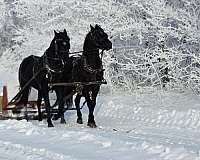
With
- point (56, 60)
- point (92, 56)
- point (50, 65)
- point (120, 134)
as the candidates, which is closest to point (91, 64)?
point (92, 56)

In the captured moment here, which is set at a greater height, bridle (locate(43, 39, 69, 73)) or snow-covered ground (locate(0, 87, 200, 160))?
bridle (locate(43, 39, 69, 73))

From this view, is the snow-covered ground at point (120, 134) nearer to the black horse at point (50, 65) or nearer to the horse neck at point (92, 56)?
the black horse at point (50, 65)

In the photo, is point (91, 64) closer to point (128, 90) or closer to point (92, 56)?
point (92, 56)

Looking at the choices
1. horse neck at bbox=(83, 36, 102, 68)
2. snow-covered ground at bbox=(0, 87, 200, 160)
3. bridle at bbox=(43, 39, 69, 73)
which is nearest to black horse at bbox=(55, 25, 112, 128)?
horse neck at bbox=(83, 36, 102, 68)

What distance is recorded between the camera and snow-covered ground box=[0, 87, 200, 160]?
853cm

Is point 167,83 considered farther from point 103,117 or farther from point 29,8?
point 29,8

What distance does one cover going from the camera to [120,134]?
35.5ft

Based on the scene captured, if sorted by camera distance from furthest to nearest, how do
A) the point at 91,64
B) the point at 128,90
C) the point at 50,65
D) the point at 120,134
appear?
the point at 128,90
the point at 50,65
the point at 91,64
the point at 120,134

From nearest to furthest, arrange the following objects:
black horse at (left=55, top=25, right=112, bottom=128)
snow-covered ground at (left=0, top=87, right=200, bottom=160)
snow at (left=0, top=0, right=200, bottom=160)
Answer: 1. snow-covered ground at (left=0, top=87, right=200, bottom=160)
2. snow at (left=0, top=0, right=200, bottom=160)
3. black horse at (left=55, top=25, right=112, bottom=128)

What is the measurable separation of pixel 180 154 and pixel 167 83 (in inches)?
392

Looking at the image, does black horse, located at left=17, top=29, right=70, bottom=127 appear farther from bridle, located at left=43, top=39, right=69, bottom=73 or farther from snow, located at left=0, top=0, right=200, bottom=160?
snow, located at left=0, top=0, right=200, bottom=160

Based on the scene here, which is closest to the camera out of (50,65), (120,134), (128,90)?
(120,134)

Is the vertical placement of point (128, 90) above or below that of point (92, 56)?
below

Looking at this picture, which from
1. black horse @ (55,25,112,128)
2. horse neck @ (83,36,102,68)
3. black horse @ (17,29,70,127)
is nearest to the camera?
black horse @ (55,25,112,128)
